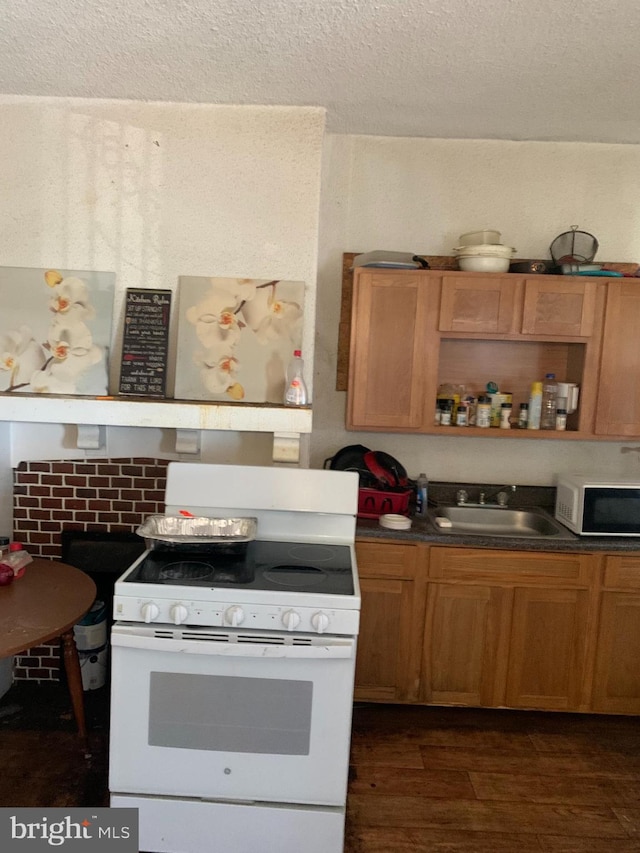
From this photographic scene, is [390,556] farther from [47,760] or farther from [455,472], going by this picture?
[47,760]

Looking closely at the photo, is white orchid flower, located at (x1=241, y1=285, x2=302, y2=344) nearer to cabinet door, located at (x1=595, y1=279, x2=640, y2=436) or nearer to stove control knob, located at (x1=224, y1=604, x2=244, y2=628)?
stove control knob, located at (x1=224, y1=604, x2=244, y2=628)

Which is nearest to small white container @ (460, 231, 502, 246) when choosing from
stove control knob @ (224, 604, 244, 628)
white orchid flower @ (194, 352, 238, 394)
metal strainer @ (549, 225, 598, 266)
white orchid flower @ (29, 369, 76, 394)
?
metal strainer @ (549, 225, 598, 266)

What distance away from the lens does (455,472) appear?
3.28 m

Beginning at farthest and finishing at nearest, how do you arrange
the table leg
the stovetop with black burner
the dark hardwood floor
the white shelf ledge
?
the white shelf ledge < the table leg < the dark hardwood floor < the stovetop with black burner

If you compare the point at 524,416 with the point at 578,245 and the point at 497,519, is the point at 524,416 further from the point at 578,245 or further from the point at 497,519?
the point at 578,245

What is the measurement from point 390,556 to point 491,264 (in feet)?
4.66

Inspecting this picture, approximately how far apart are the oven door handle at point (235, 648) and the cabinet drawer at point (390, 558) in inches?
33.0

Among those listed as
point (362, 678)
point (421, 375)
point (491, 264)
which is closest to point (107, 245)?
point (421, 375)

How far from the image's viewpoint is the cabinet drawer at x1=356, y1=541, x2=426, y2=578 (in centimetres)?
273

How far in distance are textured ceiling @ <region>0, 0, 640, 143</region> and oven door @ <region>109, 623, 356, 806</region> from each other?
1.92 metres

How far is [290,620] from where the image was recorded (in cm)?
190

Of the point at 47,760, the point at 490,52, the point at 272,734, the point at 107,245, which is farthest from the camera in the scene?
the point at 107,245

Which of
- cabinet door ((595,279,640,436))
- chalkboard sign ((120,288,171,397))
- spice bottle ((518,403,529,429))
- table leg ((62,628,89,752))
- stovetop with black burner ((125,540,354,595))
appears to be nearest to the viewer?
stovetop with black burner ((125,540,354,595))

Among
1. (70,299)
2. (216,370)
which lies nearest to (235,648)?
(216,370)
